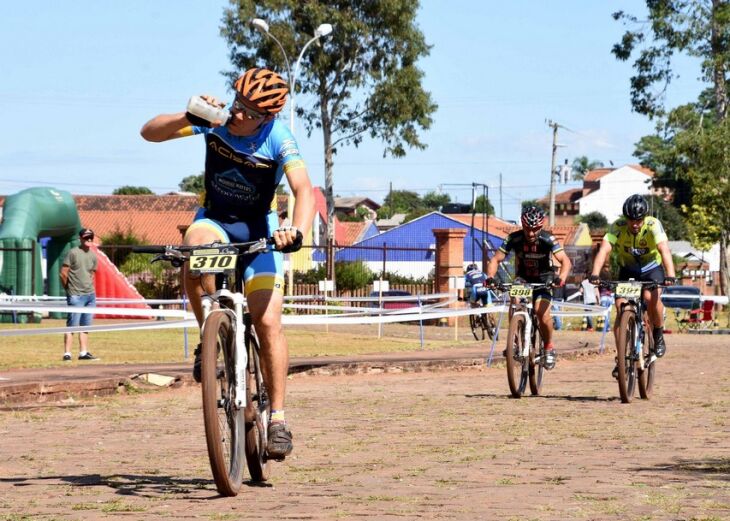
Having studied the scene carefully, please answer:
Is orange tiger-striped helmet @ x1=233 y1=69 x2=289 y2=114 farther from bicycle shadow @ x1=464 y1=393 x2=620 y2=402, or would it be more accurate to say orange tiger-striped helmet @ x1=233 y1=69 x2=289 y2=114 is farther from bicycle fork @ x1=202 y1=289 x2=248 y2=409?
bicycle shadow @ x1=464 y1=393 x2=620 y2=402

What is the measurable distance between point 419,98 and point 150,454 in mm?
46391

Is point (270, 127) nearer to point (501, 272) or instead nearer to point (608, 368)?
point (608, 368)

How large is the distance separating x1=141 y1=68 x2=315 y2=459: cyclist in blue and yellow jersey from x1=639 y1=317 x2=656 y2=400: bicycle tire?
6798mm

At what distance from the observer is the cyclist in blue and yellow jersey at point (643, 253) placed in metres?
13.1

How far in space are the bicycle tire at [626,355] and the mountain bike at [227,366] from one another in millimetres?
6250

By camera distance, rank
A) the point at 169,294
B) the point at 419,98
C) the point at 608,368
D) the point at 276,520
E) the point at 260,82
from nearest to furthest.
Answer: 1. the point at 276,520
2. the point at 260,82
3. the point at 608,368
4. the point at 169,294
5. the point at 419,98

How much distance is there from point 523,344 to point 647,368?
1.20 m

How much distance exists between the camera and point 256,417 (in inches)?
267

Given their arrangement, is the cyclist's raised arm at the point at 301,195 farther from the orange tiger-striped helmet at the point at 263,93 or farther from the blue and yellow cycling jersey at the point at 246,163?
the orange tiger-striped helmet at the point at 263,93

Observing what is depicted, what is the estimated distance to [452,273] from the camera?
35094 millimetres

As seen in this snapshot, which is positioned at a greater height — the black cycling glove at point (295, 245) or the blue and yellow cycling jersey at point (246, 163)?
the blue and yellow cycling jersey at point (246, 163)

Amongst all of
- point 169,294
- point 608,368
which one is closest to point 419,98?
point 169,294

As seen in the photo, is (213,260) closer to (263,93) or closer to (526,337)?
(263,93)

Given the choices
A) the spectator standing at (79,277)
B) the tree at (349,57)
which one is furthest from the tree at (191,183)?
the spectator standing at (79,277)
